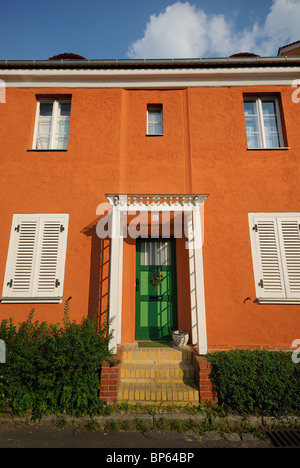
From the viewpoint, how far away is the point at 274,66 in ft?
18.5

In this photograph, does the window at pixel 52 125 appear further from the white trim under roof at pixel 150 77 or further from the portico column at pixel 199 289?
the portico column at pixel 199 289

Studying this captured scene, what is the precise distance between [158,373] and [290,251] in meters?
3.69

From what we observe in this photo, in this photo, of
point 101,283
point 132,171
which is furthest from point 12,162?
point 101,283

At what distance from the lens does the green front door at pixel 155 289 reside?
17.3 feet

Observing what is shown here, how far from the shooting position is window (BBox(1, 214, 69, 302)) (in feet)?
15.4

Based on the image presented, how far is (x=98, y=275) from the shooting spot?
4.80 meters

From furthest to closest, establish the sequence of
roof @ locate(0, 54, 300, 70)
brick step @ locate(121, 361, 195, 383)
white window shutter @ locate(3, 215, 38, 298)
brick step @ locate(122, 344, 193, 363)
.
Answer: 1. roof @ locate(0, 54, 300, 70)
2. white window shutter @ locate(3, 215, 38, 298)
3. brick step @ locate(122, 344, 193, 363)
4. brick step @ locate(121, 361, 195, 383)

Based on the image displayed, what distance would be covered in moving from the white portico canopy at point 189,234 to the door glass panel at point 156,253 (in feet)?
3.02

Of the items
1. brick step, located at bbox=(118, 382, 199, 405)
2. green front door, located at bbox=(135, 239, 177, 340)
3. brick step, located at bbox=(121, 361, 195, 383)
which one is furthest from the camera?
green front door, located at bbox=(135, 239, 177, 340)

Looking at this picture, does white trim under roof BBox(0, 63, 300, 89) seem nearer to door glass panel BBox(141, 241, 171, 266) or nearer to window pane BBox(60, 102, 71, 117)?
window pane BBox(60, 102, 71, 117)

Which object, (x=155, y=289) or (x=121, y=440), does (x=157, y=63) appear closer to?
(x=155, y=289)

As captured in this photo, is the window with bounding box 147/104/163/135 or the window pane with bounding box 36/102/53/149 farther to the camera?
the window with bounding box 147/104/163/135

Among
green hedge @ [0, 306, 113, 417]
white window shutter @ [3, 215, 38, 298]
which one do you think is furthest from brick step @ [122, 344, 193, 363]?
white window shutter @ [3, 215, 38, 298]

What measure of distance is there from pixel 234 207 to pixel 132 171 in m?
2.53
